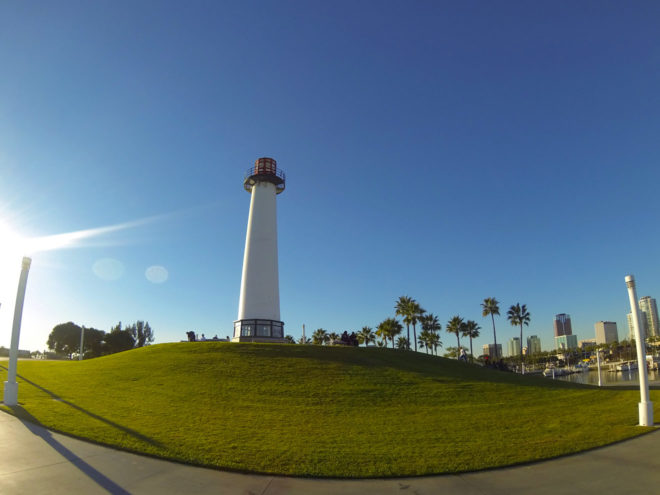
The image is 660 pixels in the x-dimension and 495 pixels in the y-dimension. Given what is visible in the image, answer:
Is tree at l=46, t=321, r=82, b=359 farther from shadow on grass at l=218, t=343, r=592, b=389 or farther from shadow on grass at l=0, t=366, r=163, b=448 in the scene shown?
shadow on grass at l=0, t=366, r=163, b=448

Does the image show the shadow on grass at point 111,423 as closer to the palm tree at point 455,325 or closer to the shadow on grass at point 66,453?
the shadow on grass at point 66,453

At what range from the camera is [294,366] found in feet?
81.4

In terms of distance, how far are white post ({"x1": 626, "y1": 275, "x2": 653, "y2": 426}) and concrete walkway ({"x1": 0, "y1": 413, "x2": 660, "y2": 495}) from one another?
4.07 m

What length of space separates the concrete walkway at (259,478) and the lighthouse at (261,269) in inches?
1305

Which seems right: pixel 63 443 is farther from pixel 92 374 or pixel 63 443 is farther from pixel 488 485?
pixel 92 374

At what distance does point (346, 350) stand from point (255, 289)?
16.4 metres

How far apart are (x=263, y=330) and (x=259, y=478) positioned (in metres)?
35.7

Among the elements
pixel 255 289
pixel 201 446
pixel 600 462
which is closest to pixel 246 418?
pixel 201 446

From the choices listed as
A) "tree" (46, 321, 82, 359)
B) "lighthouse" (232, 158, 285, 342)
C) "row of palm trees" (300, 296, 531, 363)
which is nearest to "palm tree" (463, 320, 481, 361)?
"row of palm trees" (300, 296, 531, 363)

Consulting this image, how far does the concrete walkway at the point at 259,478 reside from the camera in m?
7.13

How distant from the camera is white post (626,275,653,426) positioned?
12.5 m

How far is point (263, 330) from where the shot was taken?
42.8 meters

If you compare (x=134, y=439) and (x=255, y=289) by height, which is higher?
(x=255, y=289)

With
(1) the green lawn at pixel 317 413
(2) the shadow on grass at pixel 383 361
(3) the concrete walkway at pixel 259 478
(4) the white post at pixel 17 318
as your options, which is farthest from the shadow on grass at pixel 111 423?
(2) the shadow on grass at pixel 383 361
